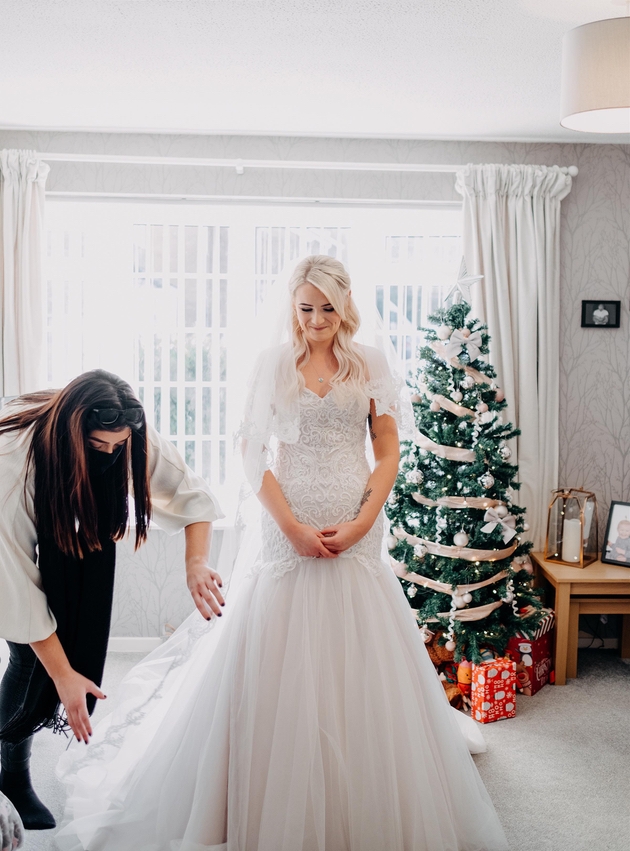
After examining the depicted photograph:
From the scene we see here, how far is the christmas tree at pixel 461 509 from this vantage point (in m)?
3.18

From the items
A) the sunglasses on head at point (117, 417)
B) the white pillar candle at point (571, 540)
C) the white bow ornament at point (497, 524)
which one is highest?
the sunglasses on head at point (117, 417)

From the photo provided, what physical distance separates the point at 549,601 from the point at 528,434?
880 millimetres

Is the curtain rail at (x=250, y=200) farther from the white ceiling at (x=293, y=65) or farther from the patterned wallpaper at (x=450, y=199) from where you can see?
the white ceiling at (x=293, y=65)

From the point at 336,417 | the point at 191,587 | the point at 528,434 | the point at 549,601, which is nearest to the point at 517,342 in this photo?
the point at 528,434

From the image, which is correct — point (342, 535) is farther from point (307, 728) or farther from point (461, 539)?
point (461, 539)

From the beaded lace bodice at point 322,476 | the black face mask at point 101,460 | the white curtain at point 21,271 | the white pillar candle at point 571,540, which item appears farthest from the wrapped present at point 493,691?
the white curtain at point 21,271

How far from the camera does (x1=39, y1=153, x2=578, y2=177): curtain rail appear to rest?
145 inches

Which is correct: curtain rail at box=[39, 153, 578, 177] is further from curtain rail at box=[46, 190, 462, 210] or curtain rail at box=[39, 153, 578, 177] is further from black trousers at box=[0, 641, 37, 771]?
black trousers at box=[0, 641, 37, 771]

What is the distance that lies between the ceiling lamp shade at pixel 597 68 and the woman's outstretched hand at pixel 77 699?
83.5 inches

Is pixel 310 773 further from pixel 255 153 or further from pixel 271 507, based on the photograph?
pixel 255 153

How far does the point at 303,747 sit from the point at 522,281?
2.68 meters

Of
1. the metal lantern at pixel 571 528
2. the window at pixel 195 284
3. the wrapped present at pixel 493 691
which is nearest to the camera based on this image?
the wrapped present at pixel 493 691

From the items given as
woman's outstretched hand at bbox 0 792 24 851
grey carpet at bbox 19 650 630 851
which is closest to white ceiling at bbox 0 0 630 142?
woman's outstretched hand at bbox 0 792 24 851

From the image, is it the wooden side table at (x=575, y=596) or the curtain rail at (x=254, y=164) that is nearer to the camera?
the wooden side table at (x=575, y=596)
